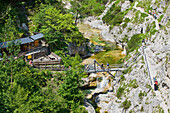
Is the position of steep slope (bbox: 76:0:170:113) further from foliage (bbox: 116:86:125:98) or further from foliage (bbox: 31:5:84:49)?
foliage (bbox: 31:5:84:49)

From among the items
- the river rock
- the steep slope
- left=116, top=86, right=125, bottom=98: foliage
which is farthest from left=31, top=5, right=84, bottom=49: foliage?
left=116, top=86, right=125, bottom=98: foliage

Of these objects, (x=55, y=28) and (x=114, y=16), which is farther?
(x=114, y=16)

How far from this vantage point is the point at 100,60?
1970 inches

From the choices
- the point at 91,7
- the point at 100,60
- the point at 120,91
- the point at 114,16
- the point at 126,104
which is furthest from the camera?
the point at 91,7

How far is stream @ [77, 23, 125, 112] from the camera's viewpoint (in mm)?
38375

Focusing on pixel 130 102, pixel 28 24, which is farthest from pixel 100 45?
pixel 130 102

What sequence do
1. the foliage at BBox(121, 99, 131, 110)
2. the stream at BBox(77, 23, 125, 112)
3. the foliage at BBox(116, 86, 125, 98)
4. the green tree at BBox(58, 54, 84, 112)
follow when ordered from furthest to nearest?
the stream at BBox(77, 23, 125, 112) → the foliage at BBox(116, 86, 125, 98) → the green tree at BBox(58, 54, 84, 112) → the foliage at BBox(121, 99, 131, 110)

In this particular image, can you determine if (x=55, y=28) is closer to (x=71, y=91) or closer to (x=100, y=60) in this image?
(x=100, y=60)

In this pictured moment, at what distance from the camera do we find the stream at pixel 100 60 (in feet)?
126

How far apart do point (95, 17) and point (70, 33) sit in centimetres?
4715

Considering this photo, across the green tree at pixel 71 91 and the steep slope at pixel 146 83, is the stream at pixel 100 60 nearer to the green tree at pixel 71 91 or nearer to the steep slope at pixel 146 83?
the steep slope at pixel 146 83

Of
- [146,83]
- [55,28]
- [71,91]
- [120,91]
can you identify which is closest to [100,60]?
[55,28]

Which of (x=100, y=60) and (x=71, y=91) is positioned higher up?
(x=100, y=60)

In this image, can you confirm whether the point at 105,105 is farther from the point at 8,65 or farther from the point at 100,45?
the point at 100,45
